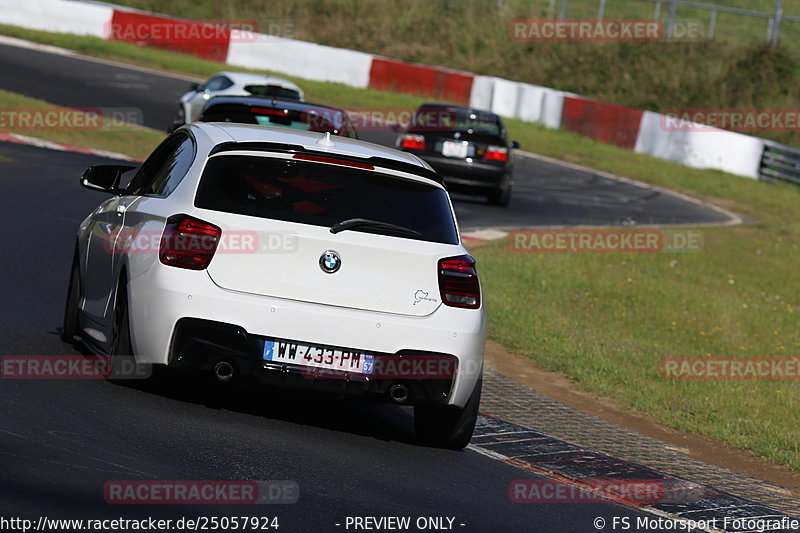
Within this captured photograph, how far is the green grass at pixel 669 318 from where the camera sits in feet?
36.8

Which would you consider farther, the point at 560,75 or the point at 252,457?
the point at 560,75

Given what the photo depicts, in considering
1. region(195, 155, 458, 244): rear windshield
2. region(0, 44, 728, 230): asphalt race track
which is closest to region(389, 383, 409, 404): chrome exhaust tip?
region(195, 155, 458, 244): rear windshield

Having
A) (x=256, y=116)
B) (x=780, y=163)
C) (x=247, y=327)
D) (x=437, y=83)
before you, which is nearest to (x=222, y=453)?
(x=247, y=327)

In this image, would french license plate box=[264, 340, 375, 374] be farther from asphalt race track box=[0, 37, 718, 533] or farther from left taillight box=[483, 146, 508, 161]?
left taillight box=[483, 146, 508, 161]

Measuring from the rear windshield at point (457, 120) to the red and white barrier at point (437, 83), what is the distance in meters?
12.5

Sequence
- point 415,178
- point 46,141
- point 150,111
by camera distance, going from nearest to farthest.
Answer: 1. point 415,178
2. point 46,141
3. point 150,111

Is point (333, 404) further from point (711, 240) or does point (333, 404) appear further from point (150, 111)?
point (150, 111)

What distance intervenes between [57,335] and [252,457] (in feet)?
9.89

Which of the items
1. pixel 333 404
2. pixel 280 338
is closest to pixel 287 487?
pixel 280 338

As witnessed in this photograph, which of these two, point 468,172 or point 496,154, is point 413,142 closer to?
point 468,172

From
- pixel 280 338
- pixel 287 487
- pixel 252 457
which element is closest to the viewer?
pixel 287 487

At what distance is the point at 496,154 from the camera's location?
74.6 feet

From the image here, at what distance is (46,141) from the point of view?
22.7m

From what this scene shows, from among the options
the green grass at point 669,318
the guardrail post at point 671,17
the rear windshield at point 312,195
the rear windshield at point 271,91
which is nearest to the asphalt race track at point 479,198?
the green grass at point 669,318
